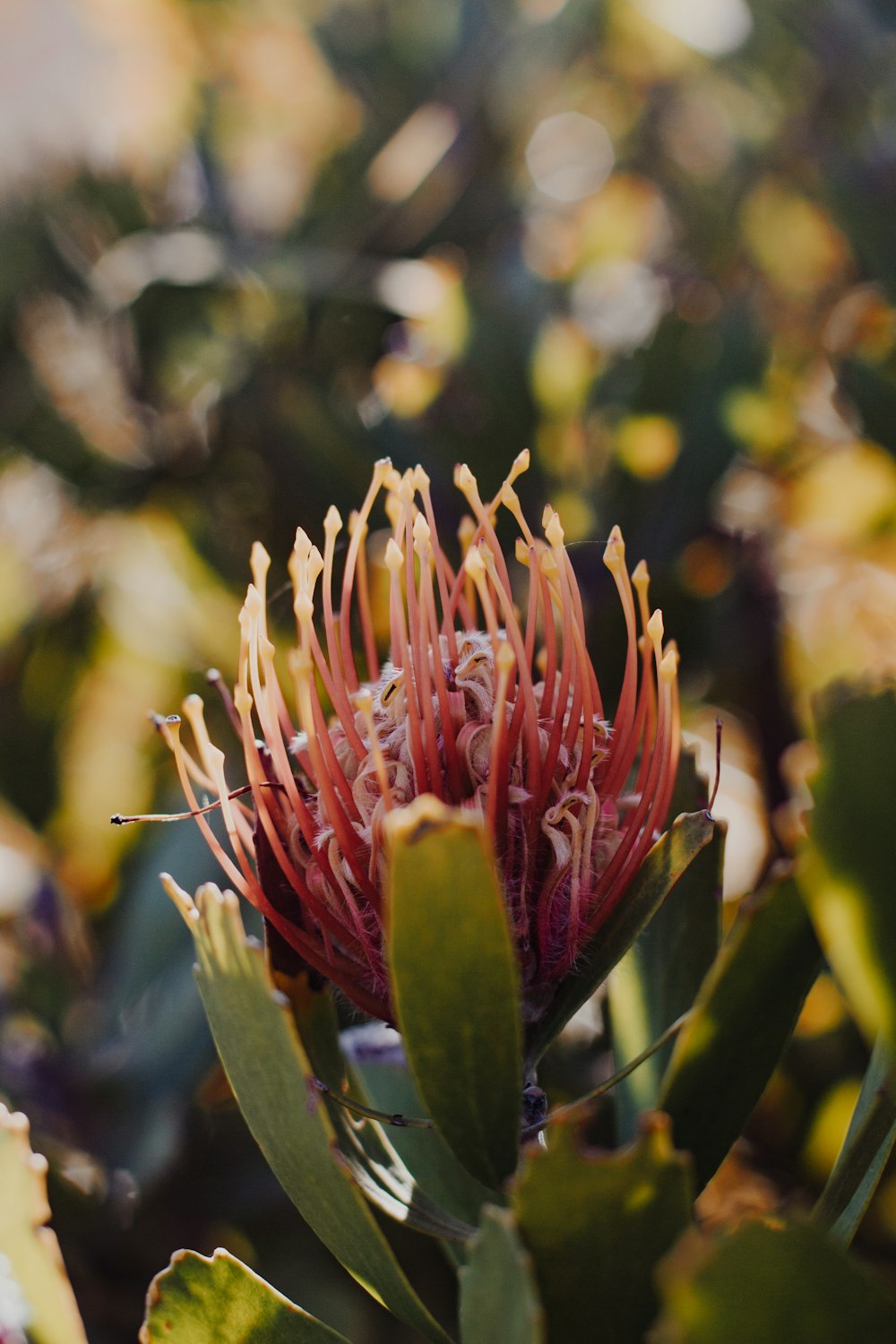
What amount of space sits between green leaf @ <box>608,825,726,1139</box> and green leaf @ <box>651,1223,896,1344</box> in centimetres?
22

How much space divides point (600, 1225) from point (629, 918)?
0.11 m

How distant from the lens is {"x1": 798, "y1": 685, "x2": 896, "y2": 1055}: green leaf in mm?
284

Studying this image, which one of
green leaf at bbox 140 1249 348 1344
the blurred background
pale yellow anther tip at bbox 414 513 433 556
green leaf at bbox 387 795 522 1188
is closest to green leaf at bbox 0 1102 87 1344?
green leaf at bbox 140 1249 348 1344

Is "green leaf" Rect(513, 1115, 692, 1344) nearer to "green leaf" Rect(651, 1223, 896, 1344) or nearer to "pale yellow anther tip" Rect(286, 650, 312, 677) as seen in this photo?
"green leaf" Rect(651, 1223, 896, 1344)

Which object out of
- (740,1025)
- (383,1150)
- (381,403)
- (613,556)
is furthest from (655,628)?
(381,403)

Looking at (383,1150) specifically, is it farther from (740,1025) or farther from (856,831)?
(856,831)

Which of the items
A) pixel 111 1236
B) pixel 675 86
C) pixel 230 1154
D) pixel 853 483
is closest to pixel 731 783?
pixel 853 483

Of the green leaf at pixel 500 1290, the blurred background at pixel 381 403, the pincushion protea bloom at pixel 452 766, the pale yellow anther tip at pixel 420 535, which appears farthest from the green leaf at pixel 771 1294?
the blurred background at pixel 381 403

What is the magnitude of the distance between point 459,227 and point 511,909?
1156 mm

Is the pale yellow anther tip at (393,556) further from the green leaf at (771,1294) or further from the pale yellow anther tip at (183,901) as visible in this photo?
the green leaf at (771,1294)

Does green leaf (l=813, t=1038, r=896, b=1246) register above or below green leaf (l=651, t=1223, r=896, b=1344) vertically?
below

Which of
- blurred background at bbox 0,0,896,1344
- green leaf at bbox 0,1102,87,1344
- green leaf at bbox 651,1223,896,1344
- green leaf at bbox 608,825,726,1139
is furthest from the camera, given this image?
blurred background at bbox 0,0,896,1344

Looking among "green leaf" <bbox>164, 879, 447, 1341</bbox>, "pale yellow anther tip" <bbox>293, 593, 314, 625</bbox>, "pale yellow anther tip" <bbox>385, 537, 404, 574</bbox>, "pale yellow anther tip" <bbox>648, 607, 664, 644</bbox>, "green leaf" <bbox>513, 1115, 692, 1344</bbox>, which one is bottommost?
"green leaf" <bbox>164, 879, 447, 1341</bbox>

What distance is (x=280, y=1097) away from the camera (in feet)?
1.15
